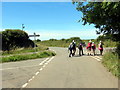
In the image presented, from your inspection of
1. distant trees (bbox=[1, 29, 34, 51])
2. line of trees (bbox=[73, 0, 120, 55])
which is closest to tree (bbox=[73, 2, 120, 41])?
line of trees (bbox=[73, 0, 120, 55])

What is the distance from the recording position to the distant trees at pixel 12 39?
34.3 metres

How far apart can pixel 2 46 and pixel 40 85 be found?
2787cm

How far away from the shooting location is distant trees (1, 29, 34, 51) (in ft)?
113

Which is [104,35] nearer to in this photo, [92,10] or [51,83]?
[92,10]

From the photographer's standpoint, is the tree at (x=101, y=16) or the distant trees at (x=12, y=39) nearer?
the tree at (x=101, y=16)

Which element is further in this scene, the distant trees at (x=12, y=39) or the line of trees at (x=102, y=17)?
the distant trees at (x=12, y=39)

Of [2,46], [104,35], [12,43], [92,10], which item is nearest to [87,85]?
[92,10]

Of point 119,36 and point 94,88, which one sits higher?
point 119,36

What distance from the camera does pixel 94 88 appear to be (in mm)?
6652

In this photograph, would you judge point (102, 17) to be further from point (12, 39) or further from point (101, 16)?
point (12, 39)

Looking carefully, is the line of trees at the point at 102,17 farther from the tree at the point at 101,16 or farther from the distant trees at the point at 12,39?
the distant trees at the point at 12,39

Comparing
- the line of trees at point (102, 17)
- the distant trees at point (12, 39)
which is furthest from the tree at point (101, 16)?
the distant trees at point (12, 39)

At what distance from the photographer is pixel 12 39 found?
37.8 metres

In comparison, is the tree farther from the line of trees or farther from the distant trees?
the distant trees
